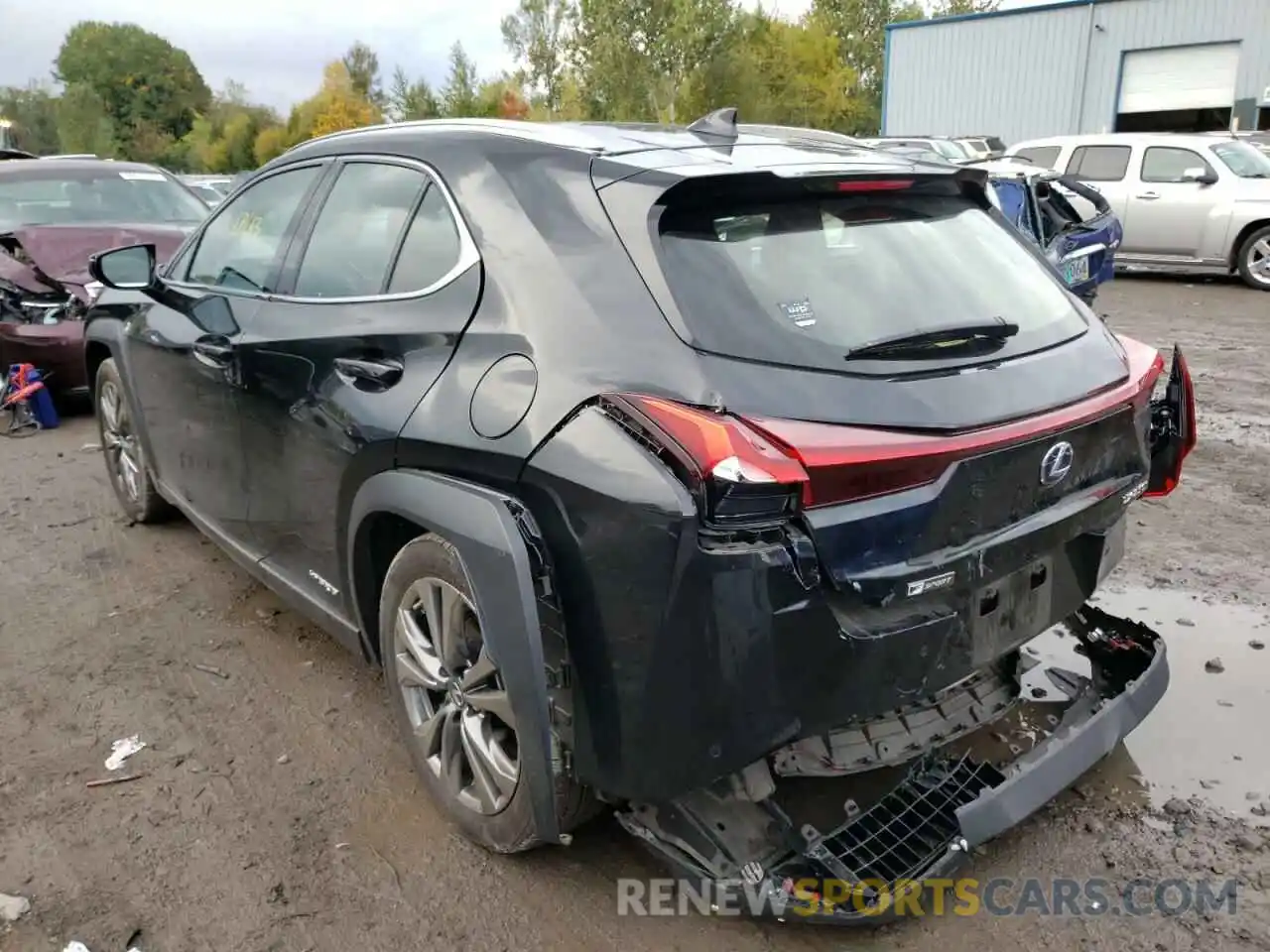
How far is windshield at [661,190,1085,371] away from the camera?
7.29 ft

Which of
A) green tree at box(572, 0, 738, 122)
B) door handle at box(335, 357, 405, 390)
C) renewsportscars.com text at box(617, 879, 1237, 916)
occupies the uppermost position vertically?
green tree at box(572, 0, 738, 122)

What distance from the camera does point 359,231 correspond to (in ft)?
10.2

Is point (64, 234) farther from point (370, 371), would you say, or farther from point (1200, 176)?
point (1200, 176)

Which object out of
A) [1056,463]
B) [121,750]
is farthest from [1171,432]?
[121,750]

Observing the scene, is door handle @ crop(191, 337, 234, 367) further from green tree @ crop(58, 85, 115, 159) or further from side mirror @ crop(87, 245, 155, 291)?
green tree @ crop(58, 85, 115, 159)

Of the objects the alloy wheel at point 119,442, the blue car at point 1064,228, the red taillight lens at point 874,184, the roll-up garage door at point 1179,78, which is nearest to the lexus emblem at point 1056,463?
the red taillight lens at point 874,184

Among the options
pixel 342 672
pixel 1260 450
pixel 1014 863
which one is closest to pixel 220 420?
pixel 342 672

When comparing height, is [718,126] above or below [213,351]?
above

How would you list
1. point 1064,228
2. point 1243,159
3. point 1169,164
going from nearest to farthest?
point 1064,228 < point 1243,159 < point 1169,164

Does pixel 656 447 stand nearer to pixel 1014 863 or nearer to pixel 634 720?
pixel 634 720

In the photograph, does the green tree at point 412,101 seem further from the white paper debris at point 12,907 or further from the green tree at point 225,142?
the white paper debris at point 12,907

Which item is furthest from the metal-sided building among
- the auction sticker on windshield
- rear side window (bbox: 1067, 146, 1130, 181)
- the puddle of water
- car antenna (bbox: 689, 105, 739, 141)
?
car antenna (bbox: 689, 105, 739, 141)

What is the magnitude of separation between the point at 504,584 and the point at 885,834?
1.05 m

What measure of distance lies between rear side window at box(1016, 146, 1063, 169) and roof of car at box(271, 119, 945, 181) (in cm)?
1231
